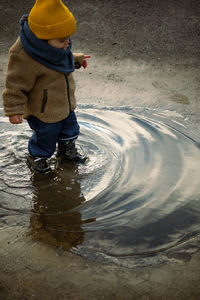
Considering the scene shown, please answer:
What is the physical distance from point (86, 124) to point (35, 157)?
70 cm

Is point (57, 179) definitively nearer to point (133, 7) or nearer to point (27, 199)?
point (27, 199)

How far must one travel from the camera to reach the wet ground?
5.92 feet

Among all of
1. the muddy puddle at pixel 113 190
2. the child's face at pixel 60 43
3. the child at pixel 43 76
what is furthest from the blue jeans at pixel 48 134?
the child's face at pixel 60 43

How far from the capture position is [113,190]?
7.86ft

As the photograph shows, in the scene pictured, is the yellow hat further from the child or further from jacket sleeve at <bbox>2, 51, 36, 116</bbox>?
jacket sleeve at <bbox>2, 51, 36, 116</bbox>

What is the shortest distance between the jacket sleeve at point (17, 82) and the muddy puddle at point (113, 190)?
522 millimetres

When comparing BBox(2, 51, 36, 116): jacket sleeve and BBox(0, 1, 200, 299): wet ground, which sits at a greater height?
BBox(2, 51, 36, 116): jacket sleeve

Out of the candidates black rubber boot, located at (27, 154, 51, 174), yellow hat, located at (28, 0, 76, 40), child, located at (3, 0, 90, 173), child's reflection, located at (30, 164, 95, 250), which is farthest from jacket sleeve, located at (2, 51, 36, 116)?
child's reflection, located at (30, 164, 95, 250)

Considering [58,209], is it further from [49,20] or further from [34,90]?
[49,20]

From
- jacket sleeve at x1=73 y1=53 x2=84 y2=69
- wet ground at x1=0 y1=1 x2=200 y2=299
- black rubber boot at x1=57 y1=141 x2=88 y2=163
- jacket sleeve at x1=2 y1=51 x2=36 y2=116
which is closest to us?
wet ground at x1=0 y1=1 x2=200 y2=299

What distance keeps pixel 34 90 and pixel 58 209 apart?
0.71 m

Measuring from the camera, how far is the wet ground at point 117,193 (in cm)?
181

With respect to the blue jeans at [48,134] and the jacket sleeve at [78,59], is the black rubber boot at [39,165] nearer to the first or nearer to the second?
the blue jeans at [48,134]

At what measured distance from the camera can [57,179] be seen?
8.26 ft
